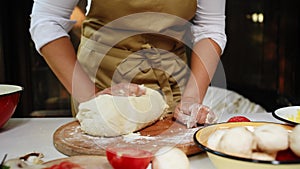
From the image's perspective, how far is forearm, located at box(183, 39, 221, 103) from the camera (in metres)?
1.23

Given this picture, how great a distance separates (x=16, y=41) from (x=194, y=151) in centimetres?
183

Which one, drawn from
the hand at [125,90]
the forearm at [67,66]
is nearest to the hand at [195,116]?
the hand at [125,90]

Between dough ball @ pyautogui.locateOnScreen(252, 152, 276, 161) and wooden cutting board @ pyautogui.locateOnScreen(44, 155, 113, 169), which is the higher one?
dough ball @ pyautogui.locateOnScreen(252, 152, 276, 161)

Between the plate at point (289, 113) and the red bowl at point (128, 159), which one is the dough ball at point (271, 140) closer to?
the red bowl at point (128, 159)

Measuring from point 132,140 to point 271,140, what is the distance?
1.24 feet

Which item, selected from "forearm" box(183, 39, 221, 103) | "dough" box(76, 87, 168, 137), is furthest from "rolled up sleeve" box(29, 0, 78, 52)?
"forearm" box(183, 39, 221, 103)

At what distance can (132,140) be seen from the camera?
3.08ft

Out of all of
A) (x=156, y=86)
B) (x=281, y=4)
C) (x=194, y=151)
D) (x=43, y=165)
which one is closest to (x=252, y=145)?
(x=194, y=151)

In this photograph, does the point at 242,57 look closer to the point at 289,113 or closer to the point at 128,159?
the point at 289,113

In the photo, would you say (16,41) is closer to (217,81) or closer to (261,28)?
(217,81)

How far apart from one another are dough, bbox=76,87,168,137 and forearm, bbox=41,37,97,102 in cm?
18

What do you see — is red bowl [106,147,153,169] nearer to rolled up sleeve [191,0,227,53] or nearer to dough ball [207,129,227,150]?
dough ball [207,129,227,150]

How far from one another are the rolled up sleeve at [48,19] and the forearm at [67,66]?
19 millimetres

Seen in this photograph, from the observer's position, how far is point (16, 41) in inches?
96.0
